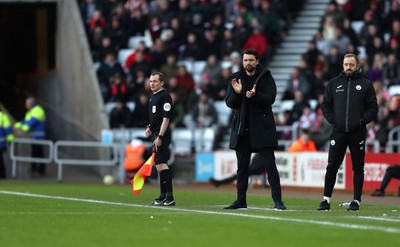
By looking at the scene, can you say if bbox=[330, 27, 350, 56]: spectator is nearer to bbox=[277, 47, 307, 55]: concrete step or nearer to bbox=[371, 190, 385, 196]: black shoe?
bbox=[277, 47, 307, 55]: concrete step

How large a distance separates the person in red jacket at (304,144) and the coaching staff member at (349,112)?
30.8ft

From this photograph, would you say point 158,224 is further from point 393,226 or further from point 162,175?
point 162,175

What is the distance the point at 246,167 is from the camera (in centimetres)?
1611

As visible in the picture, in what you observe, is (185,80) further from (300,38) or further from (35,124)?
(35,124)

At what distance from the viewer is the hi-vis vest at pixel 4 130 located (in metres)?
30.0

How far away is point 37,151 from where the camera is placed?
103 feet

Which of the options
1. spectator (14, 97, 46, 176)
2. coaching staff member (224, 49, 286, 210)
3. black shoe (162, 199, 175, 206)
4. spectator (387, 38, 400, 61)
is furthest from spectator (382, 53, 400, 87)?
coaching staff member (224, 49, 286, 210)

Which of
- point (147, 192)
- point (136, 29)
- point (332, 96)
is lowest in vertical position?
point (147, 192)

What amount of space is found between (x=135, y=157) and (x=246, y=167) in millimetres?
12703

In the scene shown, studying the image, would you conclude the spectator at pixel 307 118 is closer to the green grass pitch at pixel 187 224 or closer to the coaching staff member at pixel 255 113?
the green grass pitch at pixel 187 224

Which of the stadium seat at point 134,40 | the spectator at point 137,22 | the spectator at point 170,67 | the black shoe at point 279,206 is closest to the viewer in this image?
the black shoe at point 279,206

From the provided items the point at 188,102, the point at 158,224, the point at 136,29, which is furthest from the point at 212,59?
the point at 158,224

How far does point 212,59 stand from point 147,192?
8469 mm

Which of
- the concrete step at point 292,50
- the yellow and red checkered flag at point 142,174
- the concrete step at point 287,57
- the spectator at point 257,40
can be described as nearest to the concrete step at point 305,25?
the concrete step at point 292,50
